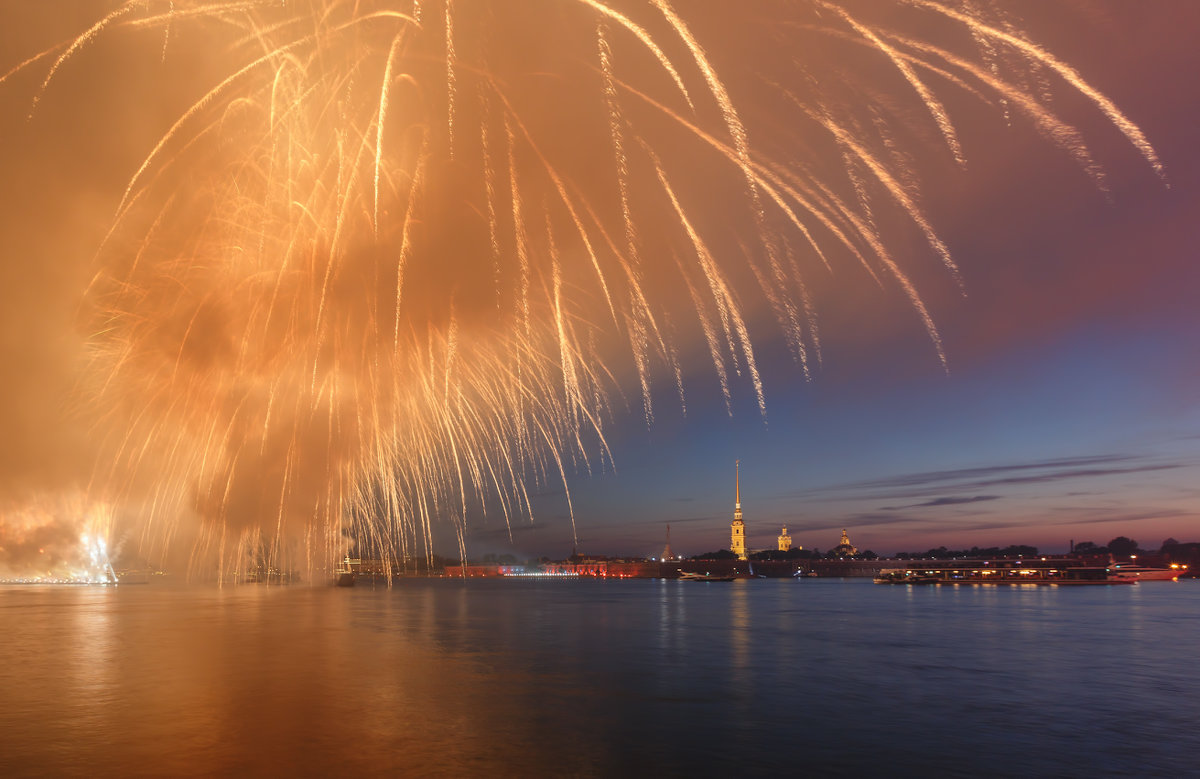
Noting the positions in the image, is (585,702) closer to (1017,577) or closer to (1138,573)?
(1017,577)

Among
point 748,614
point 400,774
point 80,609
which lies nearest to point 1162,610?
point 748,614

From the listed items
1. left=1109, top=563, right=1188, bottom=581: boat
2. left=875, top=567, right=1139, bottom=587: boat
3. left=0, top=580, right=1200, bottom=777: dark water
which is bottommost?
left=1109, top=563, right=1188, bottom=581: boat


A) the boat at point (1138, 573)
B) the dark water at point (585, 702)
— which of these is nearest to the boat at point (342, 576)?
the dark water at point (585, 702)

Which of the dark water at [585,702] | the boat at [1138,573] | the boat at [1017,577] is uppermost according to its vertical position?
the dark water at [585,702]

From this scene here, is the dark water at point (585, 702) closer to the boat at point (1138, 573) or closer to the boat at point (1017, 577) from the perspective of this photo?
the boat at point (1017, 577)

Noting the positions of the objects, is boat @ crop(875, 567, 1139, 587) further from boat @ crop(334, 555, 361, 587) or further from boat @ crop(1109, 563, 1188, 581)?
boat @ crop(334, 555, 361, 587)

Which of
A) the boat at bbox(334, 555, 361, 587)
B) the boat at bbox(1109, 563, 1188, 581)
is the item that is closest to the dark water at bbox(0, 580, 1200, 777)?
the boat at bbox(334, 555, 361, 587)

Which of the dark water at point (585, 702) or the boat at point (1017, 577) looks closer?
the dark water at point (585, 702)

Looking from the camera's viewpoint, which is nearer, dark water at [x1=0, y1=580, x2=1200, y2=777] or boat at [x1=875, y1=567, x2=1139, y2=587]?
dark water at [x1=0, y1=580, x2=1200, y2=777]

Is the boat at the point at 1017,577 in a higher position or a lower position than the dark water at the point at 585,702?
lower

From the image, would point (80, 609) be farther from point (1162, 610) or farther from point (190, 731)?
point (1162, 610)

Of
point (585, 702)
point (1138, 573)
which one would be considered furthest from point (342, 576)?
point (1138, 573)
